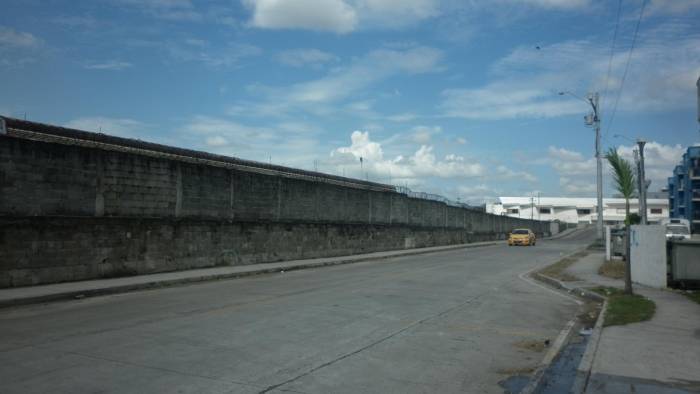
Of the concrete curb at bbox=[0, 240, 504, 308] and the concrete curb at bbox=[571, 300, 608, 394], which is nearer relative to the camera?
the concrete curb at bbox=[571, 300, 608, 394]

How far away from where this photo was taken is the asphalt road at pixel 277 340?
624 centimetres

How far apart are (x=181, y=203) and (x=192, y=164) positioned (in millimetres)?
1569

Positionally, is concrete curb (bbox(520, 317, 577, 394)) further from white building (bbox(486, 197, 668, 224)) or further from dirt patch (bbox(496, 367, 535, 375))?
white building (bbox(486, 197, 668, 224))

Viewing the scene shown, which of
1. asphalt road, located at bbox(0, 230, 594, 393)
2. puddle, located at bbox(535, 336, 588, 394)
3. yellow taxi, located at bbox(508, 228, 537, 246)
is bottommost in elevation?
puddle, located at bbox(535, 336, 588, 394)

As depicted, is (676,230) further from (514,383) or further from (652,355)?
(514,383)

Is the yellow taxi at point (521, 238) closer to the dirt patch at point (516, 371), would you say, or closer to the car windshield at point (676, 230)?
the car windshield at point (676, 230)

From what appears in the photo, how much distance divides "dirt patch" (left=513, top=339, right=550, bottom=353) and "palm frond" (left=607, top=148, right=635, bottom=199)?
48.3 feet

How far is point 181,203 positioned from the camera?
789 inches

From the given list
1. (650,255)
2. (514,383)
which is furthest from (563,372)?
(650,255)

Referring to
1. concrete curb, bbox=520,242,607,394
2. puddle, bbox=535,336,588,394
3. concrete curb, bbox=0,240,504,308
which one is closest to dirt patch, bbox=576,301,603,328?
concrete curb, bbox=520,242,607,394

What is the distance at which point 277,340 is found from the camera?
838 cm

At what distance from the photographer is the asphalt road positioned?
6238 mm

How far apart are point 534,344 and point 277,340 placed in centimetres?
397

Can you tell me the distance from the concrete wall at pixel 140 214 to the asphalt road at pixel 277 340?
275 centimetres
